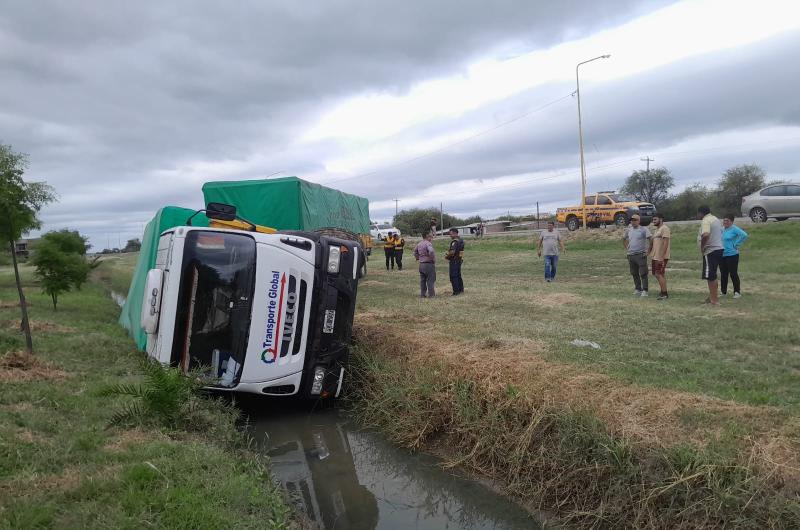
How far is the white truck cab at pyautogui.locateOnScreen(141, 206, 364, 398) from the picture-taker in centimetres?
546

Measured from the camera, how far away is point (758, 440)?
3.73m

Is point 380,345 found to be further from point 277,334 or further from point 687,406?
point 687,406

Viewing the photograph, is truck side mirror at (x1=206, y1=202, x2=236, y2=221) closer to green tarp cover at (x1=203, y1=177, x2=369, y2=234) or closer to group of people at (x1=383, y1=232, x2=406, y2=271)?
green tarp cover at (x1=203, y1=177, x2=369, y2=234)

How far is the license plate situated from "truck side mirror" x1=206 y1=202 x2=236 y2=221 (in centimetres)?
235

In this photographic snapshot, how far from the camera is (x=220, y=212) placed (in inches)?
286

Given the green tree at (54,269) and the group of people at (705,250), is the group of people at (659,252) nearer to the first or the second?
the group of people at (705,250)

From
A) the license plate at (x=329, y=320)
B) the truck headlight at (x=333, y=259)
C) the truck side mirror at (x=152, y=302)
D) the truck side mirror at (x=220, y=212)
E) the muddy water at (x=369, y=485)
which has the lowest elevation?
the muddy water at (x=369, y=485)

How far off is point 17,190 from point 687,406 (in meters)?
8.50

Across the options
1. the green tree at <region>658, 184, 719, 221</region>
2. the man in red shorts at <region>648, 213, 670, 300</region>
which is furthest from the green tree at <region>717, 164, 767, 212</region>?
the man in red shorts at <region>648, 213, 670, 300</region>

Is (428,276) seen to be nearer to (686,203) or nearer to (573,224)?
(573,224)

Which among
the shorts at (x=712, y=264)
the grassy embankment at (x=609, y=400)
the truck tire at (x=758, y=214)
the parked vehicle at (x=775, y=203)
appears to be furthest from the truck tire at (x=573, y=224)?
the shorts at (x=712, y=264)

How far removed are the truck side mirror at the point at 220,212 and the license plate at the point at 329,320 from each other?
2354 mm

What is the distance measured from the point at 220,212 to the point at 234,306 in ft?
7.19

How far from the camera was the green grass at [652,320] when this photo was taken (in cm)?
526
